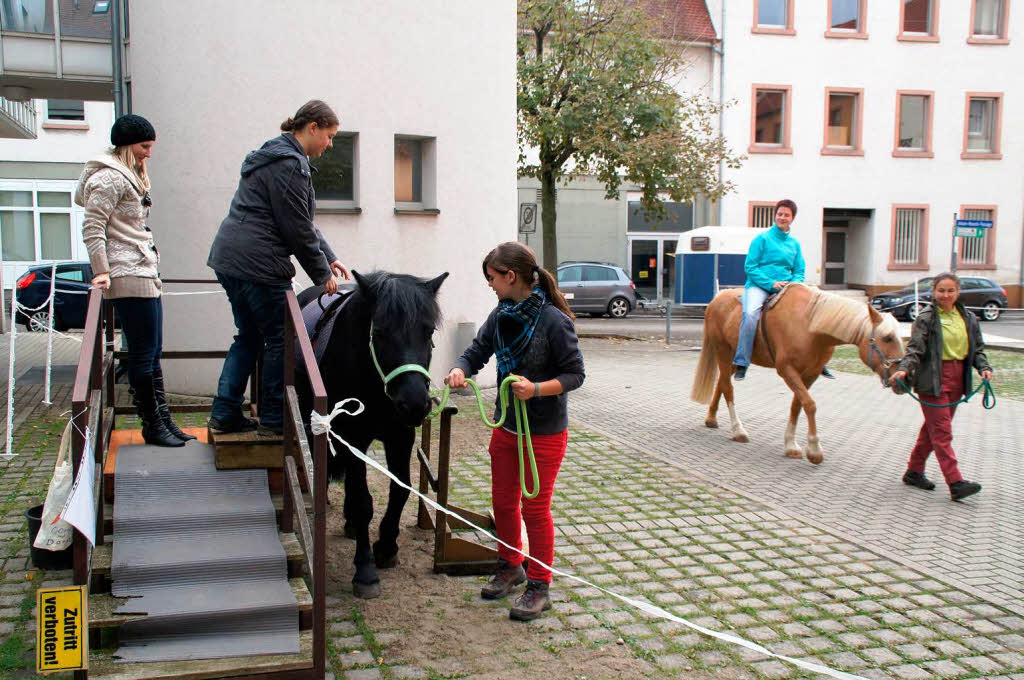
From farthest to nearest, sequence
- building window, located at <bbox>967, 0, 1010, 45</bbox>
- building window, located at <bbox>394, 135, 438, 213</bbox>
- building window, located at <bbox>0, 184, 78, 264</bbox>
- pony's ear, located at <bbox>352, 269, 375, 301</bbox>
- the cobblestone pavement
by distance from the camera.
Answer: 1. building window, located at <bbox>967, 0, 1010, 45</bbox>
2. building window, located at <bbox>0, 184, 78, 264</bbox>
3. building window, located at <bbox>394, 135, 438, 213</bbox>
4. the cobblestone pavement
5. pony's ear, located at <bbox>352, 269, 375, 301</bbox>

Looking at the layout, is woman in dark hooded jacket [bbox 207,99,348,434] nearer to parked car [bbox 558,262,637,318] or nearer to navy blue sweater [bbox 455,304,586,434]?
navy blue sweater [bbox 455,304,586,434]

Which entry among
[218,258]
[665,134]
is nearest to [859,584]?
[218,258]

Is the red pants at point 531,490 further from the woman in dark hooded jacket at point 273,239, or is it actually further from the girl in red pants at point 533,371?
the woman in dark hooded jacket at point 273,239

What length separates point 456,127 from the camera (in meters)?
11.3

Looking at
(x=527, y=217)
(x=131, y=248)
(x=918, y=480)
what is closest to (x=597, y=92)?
(x=527, y=217)

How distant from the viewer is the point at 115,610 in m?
3.66

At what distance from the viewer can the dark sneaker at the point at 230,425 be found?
4.79 m

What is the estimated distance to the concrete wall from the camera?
1012 centimetres

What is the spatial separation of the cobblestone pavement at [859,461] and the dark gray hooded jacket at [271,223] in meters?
3.98

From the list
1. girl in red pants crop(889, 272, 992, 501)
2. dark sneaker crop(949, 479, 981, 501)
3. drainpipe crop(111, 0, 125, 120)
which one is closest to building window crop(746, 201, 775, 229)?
drainpipe crop(111, 0, 125, 120)

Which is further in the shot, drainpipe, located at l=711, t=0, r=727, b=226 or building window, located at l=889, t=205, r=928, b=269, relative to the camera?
building window, located at l=889, t=205, r=928, b=269

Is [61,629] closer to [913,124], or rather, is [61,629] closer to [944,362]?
[944,362]

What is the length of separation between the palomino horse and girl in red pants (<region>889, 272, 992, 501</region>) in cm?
53

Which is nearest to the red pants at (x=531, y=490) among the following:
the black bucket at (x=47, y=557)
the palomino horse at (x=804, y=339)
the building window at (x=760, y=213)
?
the black bucket at (x=47, y=557)
